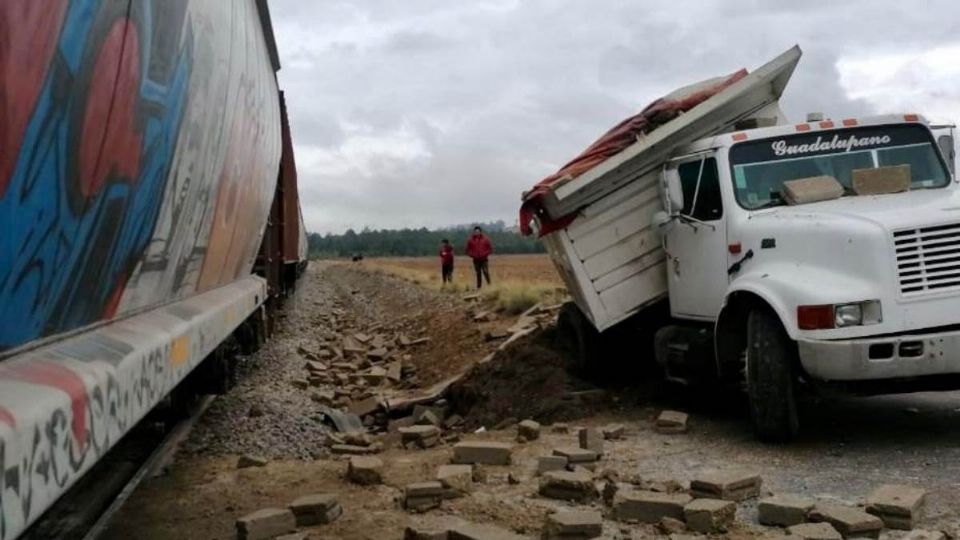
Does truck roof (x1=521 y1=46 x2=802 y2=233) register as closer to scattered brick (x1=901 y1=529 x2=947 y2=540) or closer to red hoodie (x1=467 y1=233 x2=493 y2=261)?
scattered brick (x1=901 y1=529 x2=947 y2=540)

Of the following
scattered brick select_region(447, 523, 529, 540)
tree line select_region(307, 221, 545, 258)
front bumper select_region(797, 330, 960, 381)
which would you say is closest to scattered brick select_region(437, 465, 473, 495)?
scattered brick select_region(447, 523, 529, 540)

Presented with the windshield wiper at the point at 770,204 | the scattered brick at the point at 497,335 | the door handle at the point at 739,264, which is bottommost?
the scattered brick at the point at 497,335

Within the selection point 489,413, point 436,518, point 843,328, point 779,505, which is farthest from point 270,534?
point 489,413

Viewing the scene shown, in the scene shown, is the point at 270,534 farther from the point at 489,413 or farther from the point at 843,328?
the point at 489,413

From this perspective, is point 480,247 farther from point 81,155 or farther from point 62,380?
point 62,380

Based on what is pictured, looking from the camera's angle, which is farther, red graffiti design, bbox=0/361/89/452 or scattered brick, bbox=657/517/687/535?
scattered brick, bbox=657/517/687/535

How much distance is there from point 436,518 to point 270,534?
0.96m

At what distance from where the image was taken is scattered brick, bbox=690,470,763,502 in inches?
219

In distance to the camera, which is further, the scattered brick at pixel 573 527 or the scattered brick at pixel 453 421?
the scattered brick at pixel 453 421

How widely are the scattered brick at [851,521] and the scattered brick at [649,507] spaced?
0.68m

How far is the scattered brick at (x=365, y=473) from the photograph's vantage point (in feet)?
21.4

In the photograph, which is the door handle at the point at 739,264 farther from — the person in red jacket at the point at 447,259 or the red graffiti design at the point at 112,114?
the person in red jacket at the point at 447,259

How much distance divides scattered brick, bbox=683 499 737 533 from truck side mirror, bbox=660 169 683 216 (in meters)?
3.39

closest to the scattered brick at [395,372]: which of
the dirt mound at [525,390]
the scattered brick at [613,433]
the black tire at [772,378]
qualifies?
the dirt mound at [525,390]
